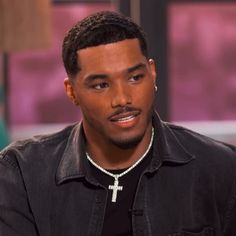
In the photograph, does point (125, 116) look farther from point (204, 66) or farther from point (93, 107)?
point (204, 66)

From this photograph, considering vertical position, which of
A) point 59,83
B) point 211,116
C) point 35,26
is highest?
point 35,26

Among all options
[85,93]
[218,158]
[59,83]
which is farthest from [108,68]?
[59,83]

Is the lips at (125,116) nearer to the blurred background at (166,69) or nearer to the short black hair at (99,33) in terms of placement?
the short black hair at (99,33)

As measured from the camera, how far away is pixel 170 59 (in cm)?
278

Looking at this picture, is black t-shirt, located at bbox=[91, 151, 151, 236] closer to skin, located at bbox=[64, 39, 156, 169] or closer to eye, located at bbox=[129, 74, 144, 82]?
skin, located at bbox=[64, 39, 156, 169]

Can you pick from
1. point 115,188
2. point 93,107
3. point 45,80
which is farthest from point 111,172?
point 45,80

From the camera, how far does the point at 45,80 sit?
2.74 m

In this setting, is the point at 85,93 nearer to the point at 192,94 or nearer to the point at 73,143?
the point at 73,143

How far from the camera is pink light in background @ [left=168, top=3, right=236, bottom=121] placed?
279 centimetres

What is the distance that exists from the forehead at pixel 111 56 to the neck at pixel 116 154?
0.19 metres

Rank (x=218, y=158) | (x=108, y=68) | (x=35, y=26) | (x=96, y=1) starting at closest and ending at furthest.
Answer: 1. (x=108, y=68)
2. (x=218, y=158)
3. (x=35, y=26)
4. (x=96, y=1)

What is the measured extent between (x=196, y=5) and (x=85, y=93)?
4.58ft

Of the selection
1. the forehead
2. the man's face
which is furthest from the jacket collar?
the forehead

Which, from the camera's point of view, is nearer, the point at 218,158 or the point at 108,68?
the point at 108,68
